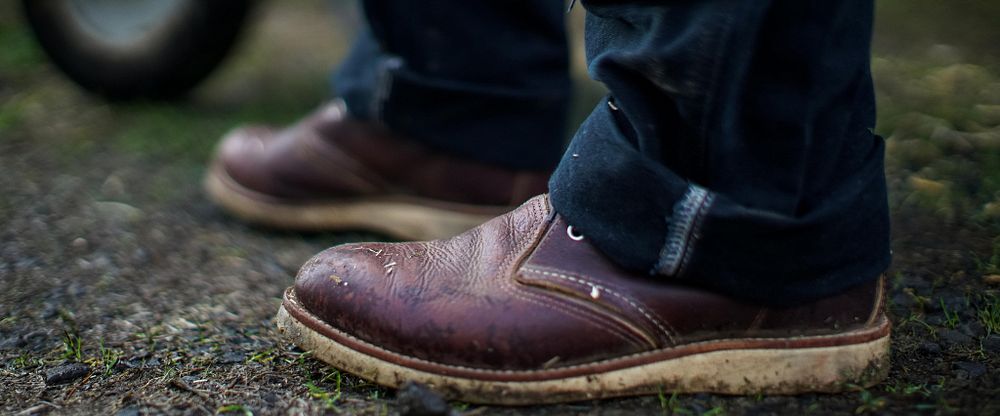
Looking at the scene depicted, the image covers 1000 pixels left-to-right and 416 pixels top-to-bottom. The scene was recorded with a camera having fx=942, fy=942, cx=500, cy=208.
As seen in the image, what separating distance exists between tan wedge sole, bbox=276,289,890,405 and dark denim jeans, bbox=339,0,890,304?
0.07m

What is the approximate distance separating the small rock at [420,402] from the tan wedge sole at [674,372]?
0.14 ft

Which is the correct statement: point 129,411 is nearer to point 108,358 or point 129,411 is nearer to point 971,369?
point 108,358

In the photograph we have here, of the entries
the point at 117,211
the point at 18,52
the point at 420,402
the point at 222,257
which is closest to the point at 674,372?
the point at 420,402

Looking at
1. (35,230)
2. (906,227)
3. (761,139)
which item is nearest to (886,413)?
(761,139)

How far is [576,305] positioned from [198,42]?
1638mm

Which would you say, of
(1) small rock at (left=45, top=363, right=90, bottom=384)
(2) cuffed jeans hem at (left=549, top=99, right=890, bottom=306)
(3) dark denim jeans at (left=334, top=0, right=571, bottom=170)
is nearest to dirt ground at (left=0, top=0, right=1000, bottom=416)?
(1) small rock at (left=45, top=363, right=90, bottom=384)

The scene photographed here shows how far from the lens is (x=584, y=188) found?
3.28 ft

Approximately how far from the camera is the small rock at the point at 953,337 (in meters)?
1.14

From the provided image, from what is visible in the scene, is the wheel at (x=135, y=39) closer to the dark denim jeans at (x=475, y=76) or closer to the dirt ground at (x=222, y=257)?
the dirt ground at (x=222, y=257)

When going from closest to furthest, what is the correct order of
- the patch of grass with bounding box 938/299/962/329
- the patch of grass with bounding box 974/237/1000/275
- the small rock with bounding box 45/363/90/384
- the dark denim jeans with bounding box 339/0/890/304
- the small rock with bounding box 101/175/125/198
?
the dark denim jeans with bounding box 339/0/890/304 → the small rock with bounding box 45/363/90/384 → the patch of grass with bounding box 938/299/962/329 → the patch of grass with bounding box 974/237/1000/275 → the small rock with bounding box 101/175/125/198

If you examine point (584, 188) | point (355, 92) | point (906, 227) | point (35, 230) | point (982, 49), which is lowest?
point (982, 49)

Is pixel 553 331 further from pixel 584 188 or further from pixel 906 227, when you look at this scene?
pixel 906 227

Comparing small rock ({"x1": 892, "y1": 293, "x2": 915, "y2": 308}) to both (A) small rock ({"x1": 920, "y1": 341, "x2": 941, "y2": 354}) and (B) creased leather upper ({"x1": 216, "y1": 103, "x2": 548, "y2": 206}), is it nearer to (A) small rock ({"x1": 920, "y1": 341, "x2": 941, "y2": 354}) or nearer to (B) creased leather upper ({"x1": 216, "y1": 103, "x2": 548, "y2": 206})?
(A) small rock ({"x1": 920, "y1": 341, "x2": 941, "y2": 354})

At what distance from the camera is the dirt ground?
1.02 m
